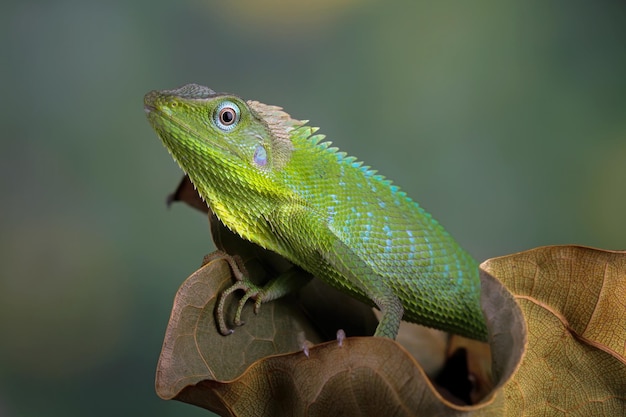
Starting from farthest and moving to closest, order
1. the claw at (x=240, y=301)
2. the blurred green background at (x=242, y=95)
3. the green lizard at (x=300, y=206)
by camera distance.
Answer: the blurred green background at (x=242, y=95)
the green lizard at (x=300, y=206)
the claw at (x=240, y=301)

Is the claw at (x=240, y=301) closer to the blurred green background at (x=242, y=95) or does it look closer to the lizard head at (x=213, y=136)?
the lizard head at (x=213, y=136)

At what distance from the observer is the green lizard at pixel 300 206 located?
120 cm

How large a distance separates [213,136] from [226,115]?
0.05m

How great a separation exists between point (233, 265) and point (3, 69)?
196cm

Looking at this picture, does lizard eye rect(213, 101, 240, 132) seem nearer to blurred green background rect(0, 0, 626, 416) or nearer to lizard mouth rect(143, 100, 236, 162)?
lizard mouth rect(143, 100, 236, 162)

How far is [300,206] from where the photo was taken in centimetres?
126

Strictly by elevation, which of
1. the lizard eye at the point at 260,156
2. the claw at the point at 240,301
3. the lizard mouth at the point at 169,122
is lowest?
the claw at the point at 240,301

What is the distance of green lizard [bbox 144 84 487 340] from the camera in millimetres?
1197

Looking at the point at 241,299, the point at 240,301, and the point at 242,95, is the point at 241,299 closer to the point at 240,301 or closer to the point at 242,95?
the point at 240,301

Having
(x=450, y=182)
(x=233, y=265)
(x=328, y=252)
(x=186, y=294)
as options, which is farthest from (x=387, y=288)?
(x=450, y=182)

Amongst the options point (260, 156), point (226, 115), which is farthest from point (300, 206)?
point (226, 115)

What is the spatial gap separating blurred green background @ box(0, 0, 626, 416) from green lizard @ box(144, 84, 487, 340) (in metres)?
1.55

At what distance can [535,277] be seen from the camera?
3.08 feet

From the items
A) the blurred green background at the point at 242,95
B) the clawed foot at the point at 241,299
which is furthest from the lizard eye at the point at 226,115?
the blurred green background at the point at 242,95
